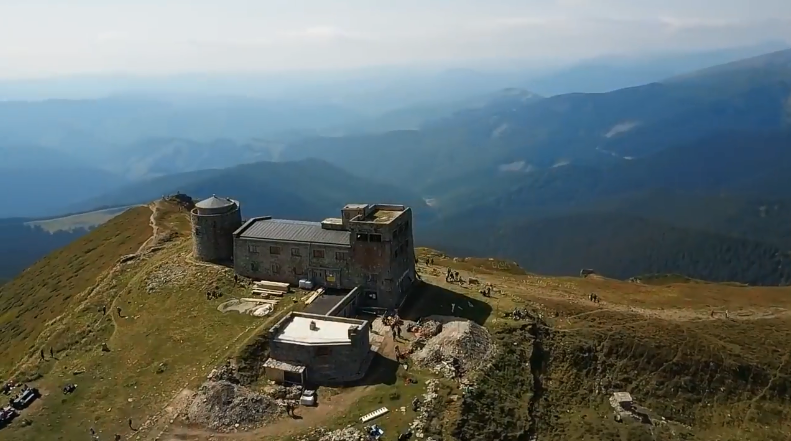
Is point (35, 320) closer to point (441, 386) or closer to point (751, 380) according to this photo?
point (441, 386)

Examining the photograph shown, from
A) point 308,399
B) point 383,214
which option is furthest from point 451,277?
point 308,399

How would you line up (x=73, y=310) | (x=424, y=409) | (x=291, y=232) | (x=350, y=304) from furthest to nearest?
(x=73, y=310)
(x=291, y=232)
(x=350, y=304)
(x=424, y=409)

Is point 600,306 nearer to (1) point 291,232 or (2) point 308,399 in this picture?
(1) point 291,232

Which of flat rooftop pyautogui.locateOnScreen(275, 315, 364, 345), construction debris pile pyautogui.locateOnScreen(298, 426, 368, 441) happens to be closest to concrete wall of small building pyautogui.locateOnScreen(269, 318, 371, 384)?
flat rooftop pyautogui.locateOnScreen(275, 315, 364, 345)

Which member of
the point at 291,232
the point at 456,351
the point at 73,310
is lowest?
the point at 73,310

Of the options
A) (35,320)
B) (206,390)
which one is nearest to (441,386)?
(206,390)
